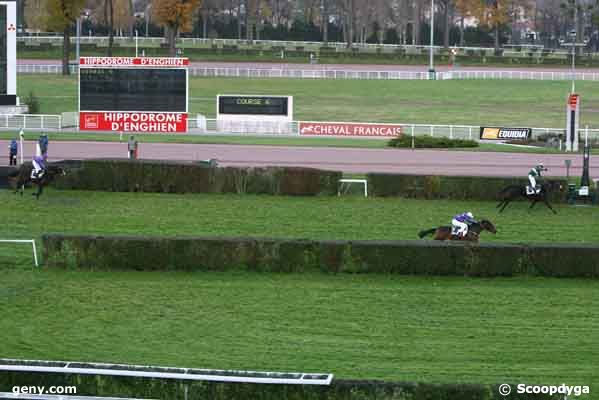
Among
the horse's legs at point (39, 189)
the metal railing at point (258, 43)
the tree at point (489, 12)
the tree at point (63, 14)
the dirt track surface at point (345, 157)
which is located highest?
the tree at point (489, 12)

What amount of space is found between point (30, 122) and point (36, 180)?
A: 18238 mm

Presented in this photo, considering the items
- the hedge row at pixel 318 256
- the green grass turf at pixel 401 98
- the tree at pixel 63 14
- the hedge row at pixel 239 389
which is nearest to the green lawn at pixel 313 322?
the hedge row at pixel 318 256

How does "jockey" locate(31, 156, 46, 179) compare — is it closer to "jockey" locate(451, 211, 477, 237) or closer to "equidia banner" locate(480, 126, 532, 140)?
"jockey" locate(451, 211, 477, 237)

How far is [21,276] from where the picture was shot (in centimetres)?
1591

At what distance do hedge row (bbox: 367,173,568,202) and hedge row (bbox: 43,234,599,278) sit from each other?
7.63 metres

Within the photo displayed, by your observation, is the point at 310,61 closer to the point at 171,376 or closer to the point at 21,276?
the point at 21,276

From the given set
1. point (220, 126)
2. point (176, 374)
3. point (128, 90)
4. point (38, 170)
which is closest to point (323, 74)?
→ point (220, 126)

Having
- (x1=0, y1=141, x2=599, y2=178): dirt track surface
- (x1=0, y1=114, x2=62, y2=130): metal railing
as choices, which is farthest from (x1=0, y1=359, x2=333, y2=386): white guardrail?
(x1=0, y1=114, x2=62, y2=130): metal railing

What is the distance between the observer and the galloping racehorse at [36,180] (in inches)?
914

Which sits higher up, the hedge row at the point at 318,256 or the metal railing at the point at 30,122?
the metal railing at the point at 30,122

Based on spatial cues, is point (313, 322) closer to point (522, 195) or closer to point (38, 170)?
point (522, 195)

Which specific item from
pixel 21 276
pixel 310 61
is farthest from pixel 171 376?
pixel 310 61

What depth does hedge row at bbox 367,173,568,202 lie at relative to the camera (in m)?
23.8

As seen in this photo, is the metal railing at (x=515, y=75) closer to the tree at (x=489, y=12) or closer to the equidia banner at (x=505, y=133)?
the tree at (x=489, y=12)
